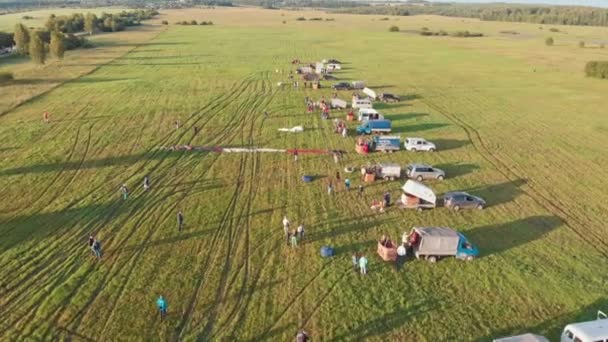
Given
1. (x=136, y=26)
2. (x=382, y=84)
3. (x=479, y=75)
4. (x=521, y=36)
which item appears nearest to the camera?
(x=382, y=84)

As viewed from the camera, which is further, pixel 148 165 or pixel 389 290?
pixel 148 165

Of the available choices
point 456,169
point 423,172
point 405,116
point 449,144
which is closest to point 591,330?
point 423,172

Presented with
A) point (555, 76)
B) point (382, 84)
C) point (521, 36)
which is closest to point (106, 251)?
point (382, 84)

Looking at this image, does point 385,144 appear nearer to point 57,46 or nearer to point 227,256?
point 227,256

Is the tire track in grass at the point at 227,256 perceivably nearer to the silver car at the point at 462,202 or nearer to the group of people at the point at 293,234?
the group of people at the point at 293,234

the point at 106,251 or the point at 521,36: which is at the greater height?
the point at 521,36

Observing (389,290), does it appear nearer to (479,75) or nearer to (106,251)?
(106,251)

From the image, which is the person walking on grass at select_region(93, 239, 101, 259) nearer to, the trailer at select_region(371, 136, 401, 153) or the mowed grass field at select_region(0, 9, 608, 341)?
the mowed grass field at select_region(0, 9, 608, 341)
